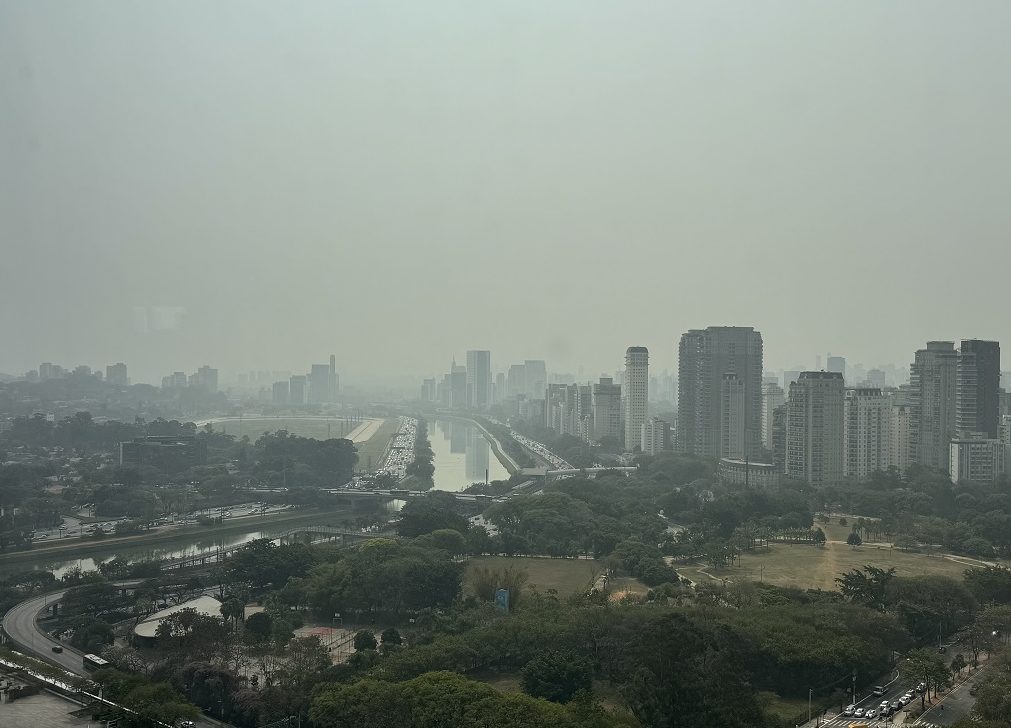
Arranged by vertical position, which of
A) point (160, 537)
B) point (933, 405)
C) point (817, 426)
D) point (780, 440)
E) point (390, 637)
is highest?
point (933, 405)

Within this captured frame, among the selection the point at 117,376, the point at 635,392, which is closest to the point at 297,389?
the point at 117,376

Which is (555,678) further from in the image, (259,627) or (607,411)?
(607,411)

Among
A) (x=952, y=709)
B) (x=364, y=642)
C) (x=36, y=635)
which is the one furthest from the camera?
(x=36, y=635)

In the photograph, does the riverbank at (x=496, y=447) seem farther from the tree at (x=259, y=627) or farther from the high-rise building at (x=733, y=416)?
the tree at (x=259, y=627)

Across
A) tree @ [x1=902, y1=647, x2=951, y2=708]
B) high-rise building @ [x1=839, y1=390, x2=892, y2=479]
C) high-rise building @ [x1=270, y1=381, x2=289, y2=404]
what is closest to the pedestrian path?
tree @ [x1=902, y1=647, x2=951, y2=708]

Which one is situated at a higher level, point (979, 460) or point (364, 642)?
point (979, 460)

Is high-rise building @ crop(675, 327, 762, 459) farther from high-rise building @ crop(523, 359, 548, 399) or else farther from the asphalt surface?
high-rise building @ crop(523, 359, 548, 399)

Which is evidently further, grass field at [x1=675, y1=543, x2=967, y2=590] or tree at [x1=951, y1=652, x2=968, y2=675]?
grass field at [x1=675, y1=543, x2=967, y2=590]
